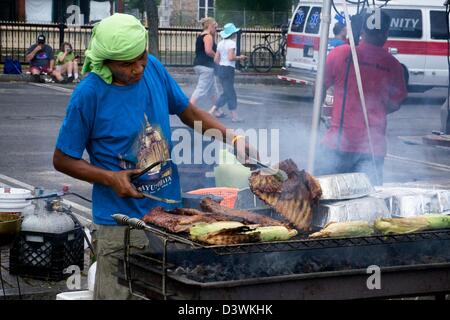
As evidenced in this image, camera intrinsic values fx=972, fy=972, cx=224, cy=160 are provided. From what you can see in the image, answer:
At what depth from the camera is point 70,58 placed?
23844 millimetres

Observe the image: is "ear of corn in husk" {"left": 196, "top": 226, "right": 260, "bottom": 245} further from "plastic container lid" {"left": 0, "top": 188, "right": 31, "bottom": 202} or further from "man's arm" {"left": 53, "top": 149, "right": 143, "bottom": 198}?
"plastic container lid" {"left": 0, "top": 188, "right": 31, "bottom": 202}

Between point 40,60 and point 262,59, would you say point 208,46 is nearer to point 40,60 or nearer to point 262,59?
point 40,60

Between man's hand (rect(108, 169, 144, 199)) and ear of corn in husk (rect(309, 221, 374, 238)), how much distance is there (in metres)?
0.89

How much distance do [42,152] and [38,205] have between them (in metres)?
6.27

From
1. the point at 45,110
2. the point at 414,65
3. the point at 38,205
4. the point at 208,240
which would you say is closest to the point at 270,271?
the point at 208,240

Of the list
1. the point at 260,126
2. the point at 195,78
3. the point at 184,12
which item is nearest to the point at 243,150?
the point at 260,126

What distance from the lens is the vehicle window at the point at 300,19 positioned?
21.7 meters

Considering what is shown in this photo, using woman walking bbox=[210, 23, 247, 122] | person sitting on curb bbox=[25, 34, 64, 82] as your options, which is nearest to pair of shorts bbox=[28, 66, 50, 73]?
person sitting on curb bbox=[25, 34, 64, 82]

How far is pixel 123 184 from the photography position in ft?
13.8

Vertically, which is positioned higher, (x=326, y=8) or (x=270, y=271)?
(x=326, y=8)

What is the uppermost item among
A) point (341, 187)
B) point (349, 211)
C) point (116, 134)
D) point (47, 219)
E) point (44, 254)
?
point (116, 134)

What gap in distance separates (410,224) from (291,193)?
601 millimetres

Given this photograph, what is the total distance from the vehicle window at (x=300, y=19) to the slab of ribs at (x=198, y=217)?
17143 millimetres
